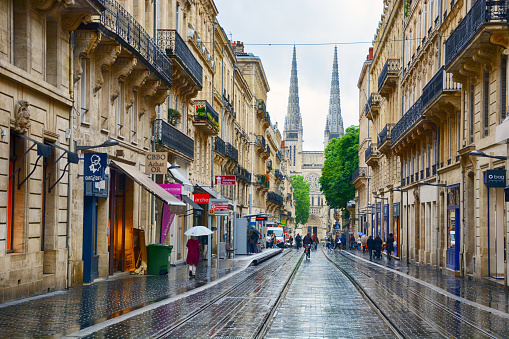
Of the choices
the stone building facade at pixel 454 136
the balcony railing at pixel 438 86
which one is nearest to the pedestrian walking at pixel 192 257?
the stone building facade at pixel 454 136

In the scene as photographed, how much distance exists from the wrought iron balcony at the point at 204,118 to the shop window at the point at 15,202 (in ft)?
76.1

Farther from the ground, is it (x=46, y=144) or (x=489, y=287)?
(x=46, y=144)

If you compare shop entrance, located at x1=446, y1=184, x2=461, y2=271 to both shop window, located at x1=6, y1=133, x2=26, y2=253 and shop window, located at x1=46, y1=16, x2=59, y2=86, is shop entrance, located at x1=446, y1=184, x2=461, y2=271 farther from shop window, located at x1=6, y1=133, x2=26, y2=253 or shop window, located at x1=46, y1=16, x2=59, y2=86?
shop window, located at x1=6, y1=133, x2=26, y2=253

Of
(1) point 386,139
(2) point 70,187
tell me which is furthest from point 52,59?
(1) point 386,139

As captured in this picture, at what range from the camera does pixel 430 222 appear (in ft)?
121

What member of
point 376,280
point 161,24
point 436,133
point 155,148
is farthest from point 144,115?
point 436,133

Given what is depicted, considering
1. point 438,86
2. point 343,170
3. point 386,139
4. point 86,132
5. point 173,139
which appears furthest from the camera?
point 343,170

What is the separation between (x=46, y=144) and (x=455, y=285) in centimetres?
1323

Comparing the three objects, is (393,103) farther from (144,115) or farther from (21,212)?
(21,212)

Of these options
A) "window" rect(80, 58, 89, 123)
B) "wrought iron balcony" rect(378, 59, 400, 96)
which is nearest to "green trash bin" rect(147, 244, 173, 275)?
"window" rect(80, 58, 89, 123)

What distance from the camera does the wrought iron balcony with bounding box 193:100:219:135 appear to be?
39.7m

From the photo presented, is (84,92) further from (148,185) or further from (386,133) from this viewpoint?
(386,133)

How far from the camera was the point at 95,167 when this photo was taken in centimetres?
1912

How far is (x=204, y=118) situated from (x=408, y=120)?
35.4 feet
